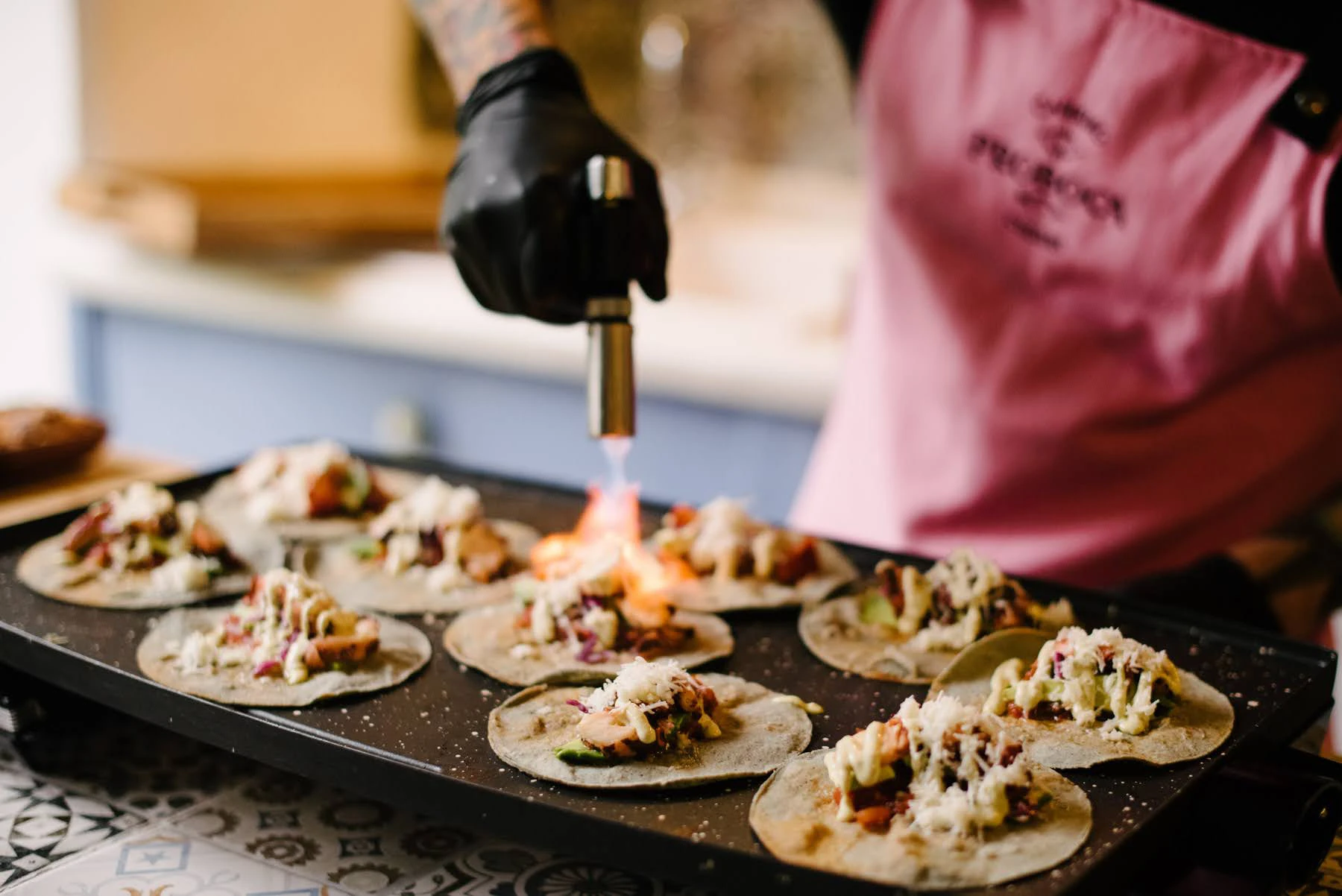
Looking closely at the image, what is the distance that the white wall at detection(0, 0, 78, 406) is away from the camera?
11.7 feet

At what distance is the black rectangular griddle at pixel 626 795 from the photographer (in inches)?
42.7

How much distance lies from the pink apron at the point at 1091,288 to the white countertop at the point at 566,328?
67 cm

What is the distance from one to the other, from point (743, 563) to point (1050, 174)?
770 millimetres

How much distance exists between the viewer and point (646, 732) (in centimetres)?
124

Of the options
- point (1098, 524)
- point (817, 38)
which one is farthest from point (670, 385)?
point (817, 38)

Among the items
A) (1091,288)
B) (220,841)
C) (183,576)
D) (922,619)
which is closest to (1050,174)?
(1091,288)

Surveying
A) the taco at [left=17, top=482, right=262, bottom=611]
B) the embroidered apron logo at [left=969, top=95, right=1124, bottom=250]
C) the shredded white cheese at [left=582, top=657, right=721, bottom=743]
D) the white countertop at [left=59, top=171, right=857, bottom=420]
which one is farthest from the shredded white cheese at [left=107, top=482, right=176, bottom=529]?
the embroidered apron logo at [left=969, top=95, right=1124, bottom=250]

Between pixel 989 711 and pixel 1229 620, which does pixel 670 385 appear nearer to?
pixel 1229 620

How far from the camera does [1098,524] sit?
2.04 metres

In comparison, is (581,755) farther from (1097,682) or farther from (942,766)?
(1097,682)

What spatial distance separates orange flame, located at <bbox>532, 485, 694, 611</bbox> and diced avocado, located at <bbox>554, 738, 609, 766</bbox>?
0.40 meters

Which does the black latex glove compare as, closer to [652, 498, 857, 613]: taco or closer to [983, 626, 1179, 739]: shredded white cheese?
[652, 498, 857, 613]: taco

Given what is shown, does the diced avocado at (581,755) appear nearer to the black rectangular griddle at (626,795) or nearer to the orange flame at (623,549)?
the black rectangular griddle at (626,795)

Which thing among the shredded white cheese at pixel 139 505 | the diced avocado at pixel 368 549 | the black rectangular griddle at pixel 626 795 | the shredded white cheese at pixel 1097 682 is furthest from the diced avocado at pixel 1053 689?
the shredded white cheese at pixel 139 505
